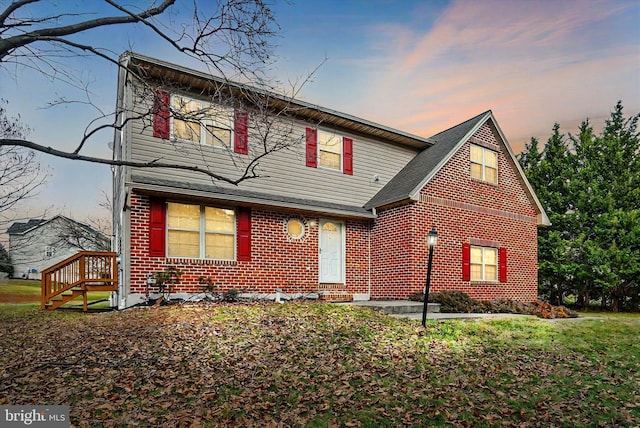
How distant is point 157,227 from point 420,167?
27.9 ft

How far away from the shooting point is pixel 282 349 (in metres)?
6.78

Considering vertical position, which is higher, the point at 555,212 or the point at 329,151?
the point at 329,151

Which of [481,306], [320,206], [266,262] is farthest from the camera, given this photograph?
[320,206]

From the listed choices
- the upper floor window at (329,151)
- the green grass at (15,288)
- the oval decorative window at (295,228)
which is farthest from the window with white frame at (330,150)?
the green grass at (15,288)

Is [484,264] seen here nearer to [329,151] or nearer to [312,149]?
[329,151]

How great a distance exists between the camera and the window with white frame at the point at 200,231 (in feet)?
34.6

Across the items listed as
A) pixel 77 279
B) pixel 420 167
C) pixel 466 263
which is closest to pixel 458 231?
pixel 466 263

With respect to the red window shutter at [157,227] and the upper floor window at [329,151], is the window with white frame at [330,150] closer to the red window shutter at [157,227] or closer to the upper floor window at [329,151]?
the upper floor window at [329,151]

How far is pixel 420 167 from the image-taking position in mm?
14094

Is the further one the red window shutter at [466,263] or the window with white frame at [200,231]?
the red window shutter at [466,263]

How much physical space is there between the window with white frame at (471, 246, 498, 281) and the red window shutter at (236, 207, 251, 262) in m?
7.53

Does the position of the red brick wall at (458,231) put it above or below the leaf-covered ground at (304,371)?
above

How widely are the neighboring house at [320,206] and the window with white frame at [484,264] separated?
5 cm

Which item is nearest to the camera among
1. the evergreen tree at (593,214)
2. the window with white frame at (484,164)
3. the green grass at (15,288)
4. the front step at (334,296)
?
the front step at (334,296)
